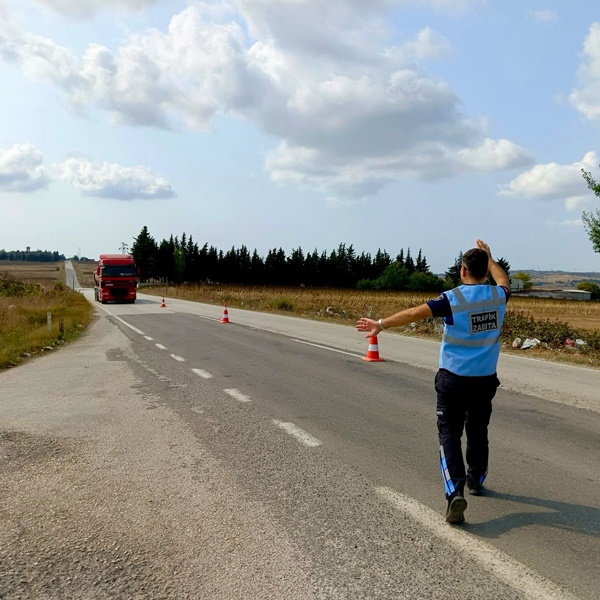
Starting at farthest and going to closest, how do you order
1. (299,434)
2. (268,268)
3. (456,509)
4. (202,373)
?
(268,268) < (202,373) < (299,434) < (456,509)

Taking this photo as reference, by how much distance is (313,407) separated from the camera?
784cm

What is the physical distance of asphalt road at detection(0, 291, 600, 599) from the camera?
10.9 ft

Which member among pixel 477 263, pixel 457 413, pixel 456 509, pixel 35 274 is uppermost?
pixel 477 263

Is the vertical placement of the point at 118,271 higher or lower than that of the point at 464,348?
higher

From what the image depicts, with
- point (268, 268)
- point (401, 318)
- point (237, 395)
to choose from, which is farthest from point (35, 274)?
point (401, 318)

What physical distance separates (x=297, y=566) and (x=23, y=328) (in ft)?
61.1

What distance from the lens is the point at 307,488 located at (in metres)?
4.70

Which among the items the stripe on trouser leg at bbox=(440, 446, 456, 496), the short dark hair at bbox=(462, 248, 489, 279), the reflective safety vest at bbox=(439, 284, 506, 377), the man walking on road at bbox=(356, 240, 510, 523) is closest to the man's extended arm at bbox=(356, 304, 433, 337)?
the man walking on road at bbox=(356, 240, 510, 523)

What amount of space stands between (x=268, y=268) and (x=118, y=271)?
282 feet

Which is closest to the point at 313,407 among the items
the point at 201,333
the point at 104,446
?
the point at 104,446

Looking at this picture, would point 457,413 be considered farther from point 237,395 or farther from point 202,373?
point 202,373

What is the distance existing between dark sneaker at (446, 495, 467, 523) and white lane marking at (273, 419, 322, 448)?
6.81ft

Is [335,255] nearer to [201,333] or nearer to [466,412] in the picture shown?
[201,333]

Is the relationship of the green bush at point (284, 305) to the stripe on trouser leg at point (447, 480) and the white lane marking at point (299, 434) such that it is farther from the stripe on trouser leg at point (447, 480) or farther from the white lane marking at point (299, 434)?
the stripe on trouser leg at point (447, 480)
